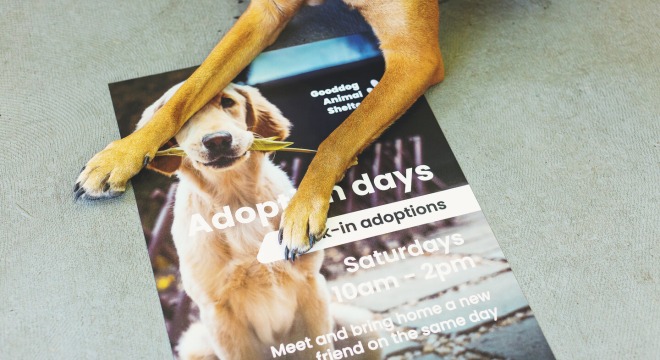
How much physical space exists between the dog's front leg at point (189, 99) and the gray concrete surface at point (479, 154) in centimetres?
7

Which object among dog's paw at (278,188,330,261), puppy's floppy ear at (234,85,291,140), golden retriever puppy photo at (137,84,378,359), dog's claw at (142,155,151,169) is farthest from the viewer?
puppy's floppy ear at (234,85,291,140)

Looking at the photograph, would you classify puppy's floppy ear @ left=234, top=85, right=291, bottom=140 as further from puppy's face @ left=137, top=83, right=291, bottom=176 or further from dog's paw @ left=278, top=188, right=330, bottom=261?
dog's paw @ left=278, top=188, right=330, bottom=261

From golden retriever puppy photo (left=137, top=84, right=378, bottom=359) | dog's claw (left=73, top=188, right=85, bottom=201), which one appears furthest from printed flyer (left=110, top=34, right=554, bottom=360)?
dog's claw (left=73, top=188, right=85, bottom=201)

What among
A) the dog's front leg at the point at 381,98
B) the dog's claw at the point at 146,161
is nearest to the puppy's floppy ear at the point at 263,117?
the dog's front leg at the point at 381,98

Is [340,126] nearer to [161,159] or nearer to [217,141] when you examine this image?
[217,141]

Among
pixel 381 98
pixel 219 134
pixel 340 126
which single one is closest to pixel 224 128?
pixel 219 134

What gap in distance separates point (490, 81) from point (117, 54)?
1.21 m

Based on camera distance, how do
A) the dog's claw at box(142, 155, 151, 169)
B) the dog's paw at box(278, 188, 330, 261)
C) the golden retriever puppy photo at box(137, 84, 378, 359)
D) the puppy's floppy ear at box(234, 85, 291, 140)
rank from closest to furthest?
the golden retriever puppy photo at box(137, 84, 378, 359) → the dog's paw at box(278, 188, 330, 261) → the dog's claw at box(142, 155, 151, 169) → the puppy's floppy ear at box(234, 85, 291, 140)

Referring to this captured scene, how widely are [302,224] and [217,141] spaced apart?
403mm

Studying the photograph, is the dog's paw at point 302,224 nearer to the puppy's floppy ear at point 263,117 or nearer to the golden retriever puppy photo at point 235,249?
the golden retriever puppy photo at point 235,249

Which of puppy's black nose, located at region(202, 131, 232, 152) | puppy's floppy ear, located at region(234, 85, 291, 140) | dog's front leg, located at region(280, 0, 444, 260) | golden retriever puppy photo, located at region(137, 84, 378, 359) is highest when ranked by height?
dog's front leg, located at region(280, 0, 444, 260)

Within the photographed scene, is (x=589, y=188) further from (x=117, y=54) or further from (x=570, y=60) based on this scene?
(x=117, y=54)

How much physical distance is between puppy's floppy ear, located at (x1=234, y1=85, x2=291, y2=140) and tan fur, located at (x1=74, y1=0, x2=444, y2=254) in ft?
0.29

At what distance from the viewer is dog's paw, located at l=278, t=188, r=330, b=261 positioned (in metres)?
1.66
